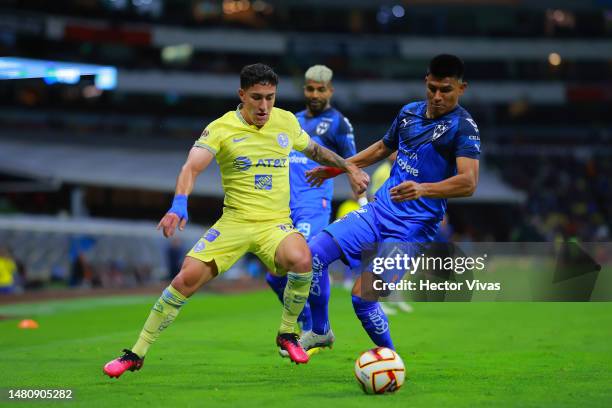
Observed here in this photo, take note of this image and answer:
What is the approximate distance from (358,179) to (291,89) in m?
43.6

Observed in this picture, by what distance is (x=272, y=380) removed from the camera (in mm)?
7738

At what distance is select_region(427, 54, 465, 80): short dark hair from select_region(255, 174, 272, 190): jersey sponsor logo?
1.68m

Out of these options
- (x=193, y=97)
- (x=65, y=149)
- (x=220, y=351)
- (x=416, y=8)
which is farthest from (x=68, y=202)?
(x=220, y=351)

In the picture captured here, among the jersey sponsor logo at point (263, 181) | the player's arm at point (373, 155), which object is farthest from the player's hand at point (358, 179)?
the jersey sponsor logo at point (263, 181)

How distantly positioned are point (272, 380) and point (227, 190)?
172cm

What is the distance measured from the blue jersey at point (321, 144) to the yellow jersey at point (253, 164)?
1987mm

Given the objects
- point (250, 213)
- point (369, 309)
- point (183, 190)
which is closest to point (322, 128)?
point (250, 213)

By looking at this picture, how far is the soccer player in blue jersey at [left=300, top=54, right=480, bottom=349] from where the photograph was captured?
776cm

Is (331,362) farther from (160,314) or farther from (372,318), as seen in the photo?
(160,314)

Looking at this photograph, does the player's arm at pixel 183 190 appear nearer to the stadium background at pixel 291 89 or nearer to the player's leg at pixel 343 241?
the player's leg at pixel 343 241

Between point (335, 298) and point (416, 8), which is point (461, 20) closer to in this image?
point (416, 8)

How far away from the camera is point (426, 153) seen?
793 cm

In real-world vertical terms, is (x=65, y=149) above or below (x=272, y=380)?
below

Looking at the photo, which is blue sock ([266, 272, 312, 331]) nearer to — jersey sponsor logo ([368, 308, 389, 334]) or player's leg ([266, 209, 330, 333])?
player's leg ([266, 209, 330, 333])
